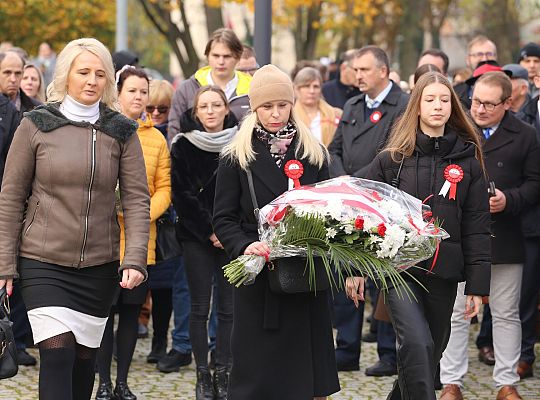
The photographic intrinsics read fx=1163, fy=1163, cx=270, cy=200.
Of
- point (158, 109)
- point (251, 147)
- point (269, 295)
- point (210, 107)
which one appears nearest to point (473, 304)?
point (269, 295)

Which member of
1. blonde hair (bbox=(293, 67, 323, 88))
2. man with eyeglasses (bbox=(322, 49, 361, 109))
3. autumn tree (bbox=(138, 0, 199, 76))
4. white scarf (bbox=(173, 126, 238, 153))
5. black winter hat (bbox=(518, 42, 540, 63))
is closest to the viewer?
white scarf (bbox=(173, 126, 238, 153))

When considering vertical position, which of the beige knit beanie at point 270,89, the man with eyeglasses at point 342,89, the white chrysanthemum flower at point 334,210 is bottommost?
the white chrysanthemum flower at point 334,210

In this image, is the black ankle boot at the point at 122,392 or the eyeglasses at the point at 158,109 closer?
the black ankle boot at the point at 122,392

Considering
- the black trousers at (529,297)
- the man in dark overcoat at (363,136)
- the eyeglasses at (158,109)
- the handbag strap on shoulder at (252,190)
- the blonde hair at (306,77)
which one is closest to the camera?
the handbag strap on shoulder at (252,190)

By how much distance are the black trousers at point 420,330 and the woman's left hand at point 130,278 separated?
143cm

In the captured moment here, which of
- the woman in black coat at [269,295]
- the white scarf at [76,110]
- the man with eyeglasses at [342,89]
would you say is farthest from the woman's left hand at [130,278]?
the man with eyeglasses at [342,89]

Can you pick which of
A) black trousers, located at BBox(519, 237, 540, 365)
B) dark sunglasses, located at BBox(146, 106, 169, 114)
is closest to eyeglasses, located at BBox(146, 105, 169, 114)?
dark sunglasses, located at BBox(146, 106, 169, 114)

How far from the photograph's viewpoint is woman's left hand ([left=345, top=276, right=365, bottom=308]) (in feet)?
20.7

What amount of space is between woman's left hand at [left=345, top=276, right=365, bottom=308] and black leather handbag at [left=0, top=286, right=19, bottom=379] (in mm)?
1799

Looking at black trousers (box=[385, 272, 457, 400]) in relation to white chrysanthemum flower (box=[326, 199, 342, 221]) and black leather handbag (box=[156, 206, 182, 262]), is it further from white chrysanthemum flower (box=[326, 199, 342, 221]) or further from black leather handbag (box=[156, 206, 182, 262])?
black leather handbag (box=[156, 206, 182, 262])

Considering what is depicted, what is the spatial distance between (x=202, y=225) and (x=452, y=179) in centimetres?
216

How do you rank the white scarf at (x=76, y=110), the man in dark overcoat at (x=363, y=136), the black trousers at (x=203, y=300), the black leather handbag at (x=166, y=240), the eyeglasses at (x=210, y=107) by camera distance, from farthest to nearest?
the man in dark overcoat at (x=363, y=136) < the black leather handbag at (x=166, y=240) < the eyeglasses at (x=210, y=107) < the black trousers at (x=203, y=300) < the white scarf at (x=76, y=110)

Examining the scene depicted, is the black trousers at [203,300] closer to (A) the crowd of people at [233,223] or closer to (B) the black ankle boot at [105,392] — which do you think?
(A) the crowd of people at [233,223]

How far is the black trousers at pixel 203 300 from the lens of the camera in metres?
8.23
